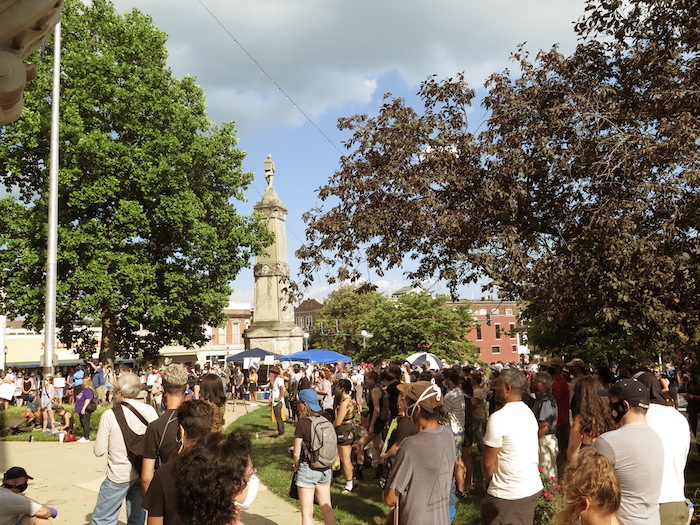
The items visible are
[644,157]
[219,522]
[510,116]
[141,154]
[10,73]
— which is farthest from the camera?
[141,154]

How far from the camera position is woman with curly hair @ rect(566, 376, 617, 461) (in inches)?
216

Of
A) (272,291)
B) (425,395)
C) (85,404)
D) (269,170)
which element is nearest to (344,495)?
(425,395)

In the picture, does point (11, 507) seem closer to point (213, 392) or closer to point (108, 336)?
point (213, 392)

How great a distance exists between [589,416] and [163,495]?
3938 millimetres

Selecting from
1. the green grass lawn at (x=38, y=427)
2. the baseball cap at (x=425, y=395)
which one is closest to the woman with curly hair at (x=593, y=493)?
the baseball cap at (x=425, y=395)

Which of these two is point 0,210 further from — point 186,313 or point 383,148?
point 383,148

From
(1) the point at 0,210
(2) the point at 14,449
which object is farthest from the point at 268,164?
(2) the point at 14,449

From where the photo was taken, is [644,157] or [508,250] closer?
[644,157]

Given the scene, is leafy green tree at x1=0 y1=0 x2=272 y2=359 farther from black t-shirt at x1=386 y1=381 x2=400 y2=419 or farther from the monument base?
black t-shirt at x1=386 y1=381 x2=400 y2=419

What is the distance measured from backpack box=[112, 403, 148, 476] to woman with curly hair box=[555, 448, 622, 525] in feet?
12.7

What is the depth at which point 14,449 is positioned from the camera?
14336mm

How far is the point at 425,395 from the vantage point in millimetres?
4301

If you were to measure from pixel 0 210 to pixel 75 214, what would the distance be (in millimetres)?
2765

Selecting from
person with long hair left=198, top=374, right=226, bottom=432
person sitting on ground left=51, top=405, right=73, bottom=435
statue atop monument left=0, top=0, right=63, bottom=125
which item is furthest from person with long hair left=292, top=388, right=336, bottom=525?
person sitting on ground left=51, top=405, right=73, bottom=435
